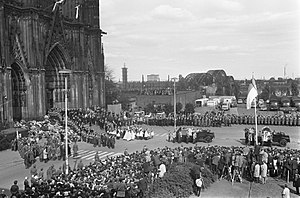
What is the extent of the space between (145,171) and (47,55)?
96.6 feet

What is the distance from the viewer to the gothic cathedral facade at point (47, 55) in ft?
121

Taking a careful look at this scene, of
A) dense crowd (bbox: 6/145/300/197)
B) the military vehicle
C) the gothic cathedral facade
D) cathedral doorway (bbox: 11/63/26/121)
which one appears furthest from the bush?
the military vehicle

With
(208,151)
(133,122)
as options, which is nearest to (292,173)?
(208,151)

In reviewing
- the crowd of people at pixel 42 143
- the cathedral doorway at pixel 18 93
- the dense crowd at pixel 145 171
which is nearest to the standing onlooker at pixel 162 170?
the dense crowd at pixel 145 171

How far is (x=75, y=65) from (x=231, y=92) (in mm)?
76425

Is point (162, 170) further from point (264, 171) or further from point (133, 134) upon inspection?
point (133, 134)

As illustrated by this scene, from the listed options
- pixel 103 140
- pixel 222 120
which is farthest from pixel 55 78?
pixel 222 120

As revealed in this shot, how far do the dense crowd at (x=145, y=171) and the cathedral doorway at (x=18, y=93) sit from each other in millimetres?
23483

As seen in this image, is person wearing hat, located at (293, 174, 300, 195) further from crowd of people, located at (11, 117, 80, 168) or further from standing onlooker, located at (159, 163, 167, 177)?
crowd of people, located at (11, 117, 80, 168)

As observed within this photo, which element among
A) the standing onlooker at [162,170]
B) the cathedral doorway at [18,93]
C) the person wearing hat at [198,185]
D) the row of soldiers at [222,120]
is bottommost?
the person wearing hat at [198,185]

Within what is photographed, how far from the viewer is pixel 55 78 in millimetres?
48406

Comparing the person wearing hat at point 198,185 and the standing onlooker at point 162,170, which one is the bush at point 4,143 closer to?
the standing onlooker at point 162,170

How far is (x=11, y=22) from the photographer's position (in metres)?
38.1

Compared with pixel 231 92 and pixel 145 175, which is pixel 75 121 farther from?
pixel 231 92
